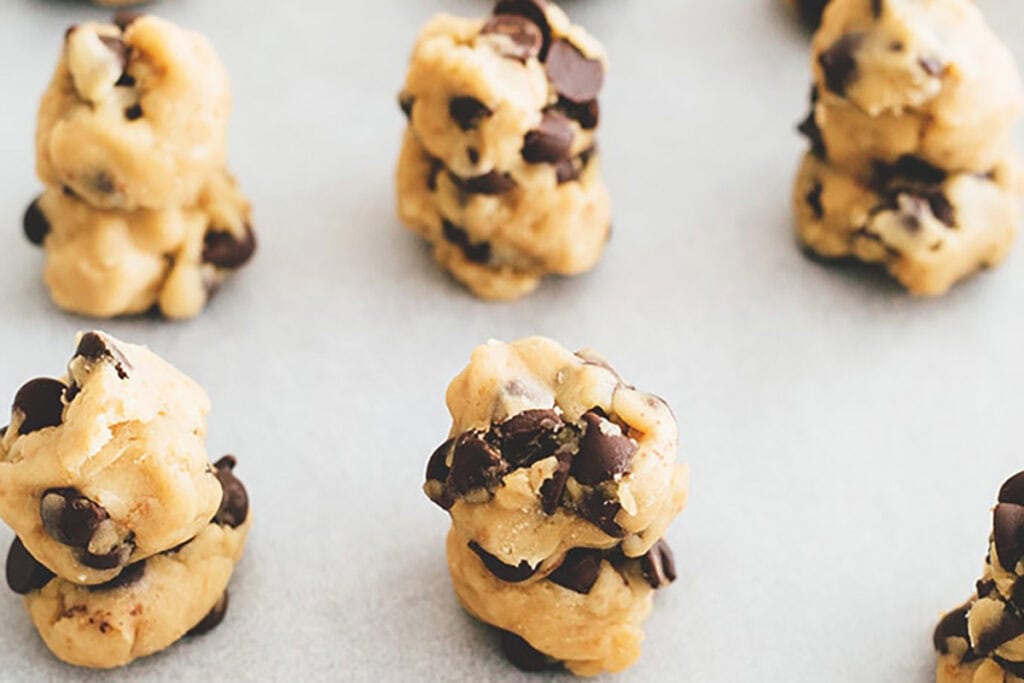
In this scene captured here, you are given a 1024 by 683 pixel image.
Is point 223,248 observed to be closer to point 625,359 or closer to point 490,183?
point 490,183

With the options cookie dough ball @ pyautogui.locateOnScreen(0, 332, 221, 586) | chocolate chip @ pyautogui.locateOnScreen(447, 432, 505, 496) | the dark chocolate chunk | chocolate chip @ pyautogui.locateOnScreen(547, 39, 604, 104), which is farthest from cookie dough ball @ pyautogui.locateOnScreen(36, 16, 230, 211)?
the dark chocolate chunk

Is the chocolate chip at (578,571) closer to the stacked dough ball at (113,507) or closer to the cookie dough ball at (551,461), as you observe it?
the cookie dough ball at (551,461)

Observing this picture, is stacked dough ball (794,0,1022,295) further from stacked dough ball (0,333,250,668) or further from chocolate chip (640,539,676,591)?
stacked dough ball (0,333,250,668)

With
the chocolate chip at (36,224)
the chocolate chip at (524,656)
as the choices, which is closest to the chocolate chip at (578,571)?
the chocolate chip at (524,656)

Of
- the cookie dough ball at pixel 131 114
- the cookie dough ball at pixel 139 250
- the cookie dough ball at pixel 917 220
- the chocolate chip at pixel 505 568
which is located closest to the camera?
the chocolate chip at pixel 505 568

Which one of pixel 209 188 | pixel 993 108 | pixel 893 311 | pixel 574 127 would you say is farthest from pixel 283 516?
pixel 993 108


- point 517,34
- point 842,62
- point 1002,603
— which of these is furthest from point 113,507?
point 842,62
